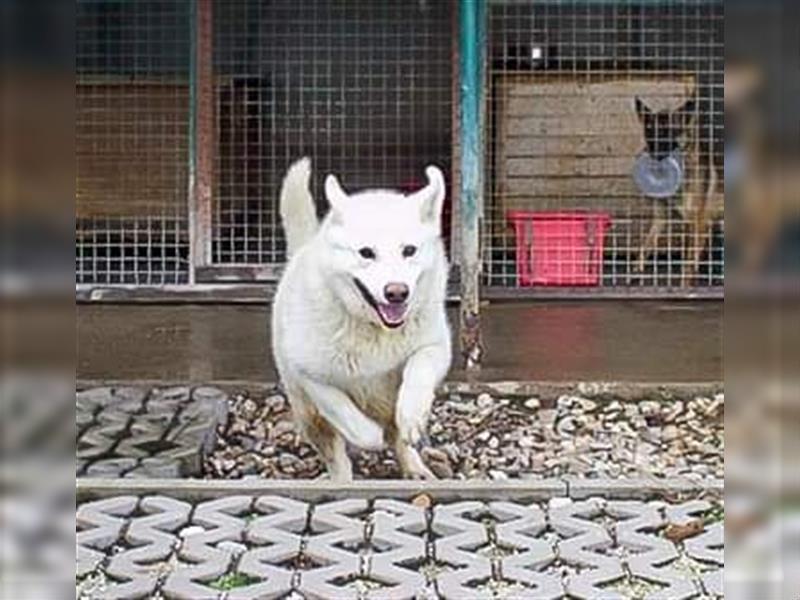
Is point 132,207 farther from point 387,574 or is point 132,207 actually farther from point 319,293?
point 387,574

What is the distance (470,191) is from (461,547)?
8.93 feet

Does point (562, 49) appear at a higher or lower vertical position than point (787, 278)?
higher

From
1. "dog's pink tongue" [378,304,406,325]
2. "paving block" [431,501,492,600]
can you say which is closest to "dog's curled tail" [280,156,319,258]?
"dog's pink tongue" [378,304,406,325]

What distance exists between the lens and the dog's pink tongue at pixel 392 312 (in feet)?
12.1

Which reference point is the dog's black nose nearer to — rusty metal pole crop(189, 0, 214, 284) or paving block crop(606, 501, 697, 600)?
paving block crop(606, 501, 697, 600)

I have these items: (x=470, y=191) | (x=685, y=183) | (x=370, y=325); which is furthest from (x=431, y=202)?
(x=685, y=183)

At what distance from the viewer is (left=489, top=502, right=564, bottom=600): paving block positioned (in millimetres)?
2916

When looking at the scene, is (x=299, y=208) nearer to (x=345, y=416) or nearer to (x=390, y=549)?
(x=345, y=416)

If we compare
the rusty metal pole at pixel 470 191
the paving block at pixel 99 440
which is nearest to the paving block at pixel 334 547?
the paving block at pixel 99 440

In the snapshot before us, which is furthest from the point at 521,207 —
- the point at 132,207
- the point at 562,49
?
the point at 132,207

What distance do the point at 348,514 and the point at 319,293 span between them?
0.72 metres

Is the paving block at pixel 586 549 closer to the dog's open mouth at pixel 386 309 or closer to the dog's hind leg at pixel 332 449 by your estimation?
the dog's open mouth at pixel 386 309

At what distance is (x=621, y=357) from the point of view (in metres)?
5.85

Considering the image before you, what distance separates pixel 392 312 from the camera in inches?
145
